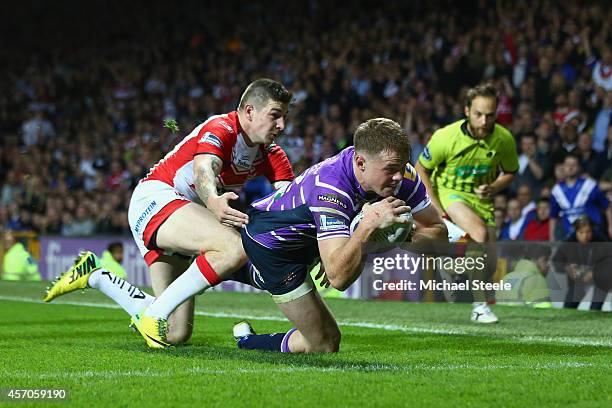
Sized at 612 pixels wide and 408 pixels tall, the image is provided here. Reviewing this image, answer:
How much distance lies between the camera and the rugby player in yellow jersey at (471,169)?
10414 millimetres

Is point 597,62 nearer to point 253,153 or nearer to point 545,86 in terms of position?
point 545,86

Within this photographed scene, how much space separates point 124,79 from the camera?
26.3 meters

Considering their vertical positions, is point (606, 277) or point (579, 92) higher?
point (579, 92)

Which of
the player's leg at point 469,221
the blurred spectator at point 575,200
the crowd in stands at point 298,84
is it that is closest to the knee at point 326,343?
the player's leg at point 469,221

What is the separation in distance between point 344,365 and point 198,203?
234cm

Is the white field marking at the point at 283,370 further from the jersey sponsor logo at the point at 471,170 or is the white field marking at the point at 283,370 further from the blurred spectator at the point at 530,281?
the blurred spectator at the point at 530,281

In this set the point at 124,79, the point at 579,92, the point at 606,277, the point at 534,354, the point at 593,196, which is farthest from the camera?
the point at 124,79

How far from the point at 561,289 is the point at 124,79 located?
16446mm

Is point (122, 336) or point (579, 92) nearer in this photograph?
point (122, 336)

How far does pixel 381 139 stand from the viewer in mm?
6121

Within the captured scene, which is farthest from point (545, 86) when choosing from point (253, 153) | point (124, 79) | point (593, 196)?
point (124, 79)

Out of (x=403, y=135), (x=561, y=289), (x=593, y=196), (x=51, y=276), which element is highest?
(x=403, y=135)
